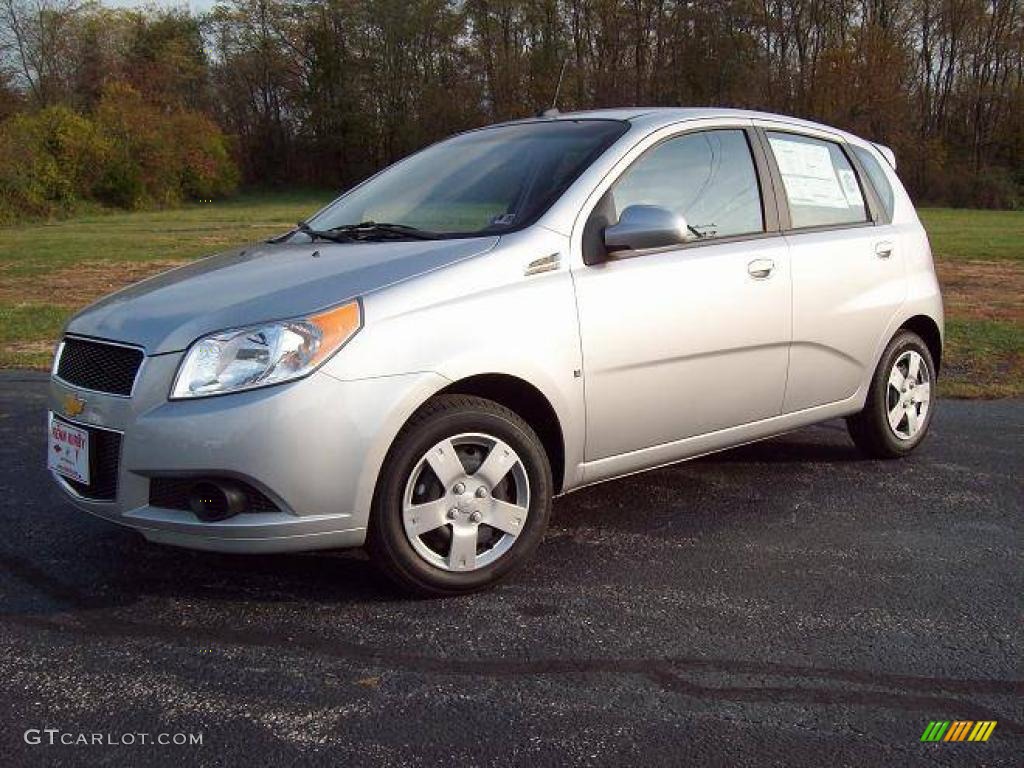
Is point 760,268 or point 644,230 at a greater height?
point 644,230

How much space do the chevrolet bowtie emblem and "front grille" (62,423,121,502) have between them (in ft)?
0.18

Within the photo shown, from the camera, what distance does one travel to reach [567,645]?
305cm

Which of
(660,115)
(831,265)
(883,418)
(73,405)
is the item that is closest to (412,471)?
(73,405)

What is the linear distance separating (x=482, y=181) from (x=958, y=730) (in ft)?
8.99

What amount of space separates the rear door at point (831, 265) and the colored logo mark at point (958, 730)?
206cm

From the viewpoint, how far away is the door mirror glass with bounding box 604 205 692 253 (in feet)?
12.2

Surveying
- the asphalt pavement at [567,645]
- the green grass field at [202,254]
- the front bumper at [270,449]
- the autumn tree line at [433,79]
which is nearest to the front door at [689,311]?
the asphalt pavement at [567,645]

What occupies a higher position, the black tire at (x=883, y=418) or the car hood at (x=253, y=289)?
the car hood at (x=253, y=289)

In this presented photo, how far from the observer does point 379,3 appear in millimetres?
68562

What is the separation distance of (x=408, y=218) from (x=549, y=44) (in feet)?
212

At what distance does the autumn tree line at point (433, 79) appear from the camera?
5344cm

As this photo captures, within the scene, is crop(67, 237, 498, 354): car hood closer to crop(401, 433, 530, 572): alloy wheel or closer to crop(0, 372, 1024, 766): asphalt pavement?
crop(401, 433, 530, 572): alloy wheel

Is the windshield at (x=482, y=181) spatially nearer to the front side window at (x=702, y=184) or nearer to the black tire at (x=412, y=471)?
the front side window at (x=702, y=184)

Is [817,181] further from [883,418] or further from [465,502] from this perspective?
Answer: [465,502]
